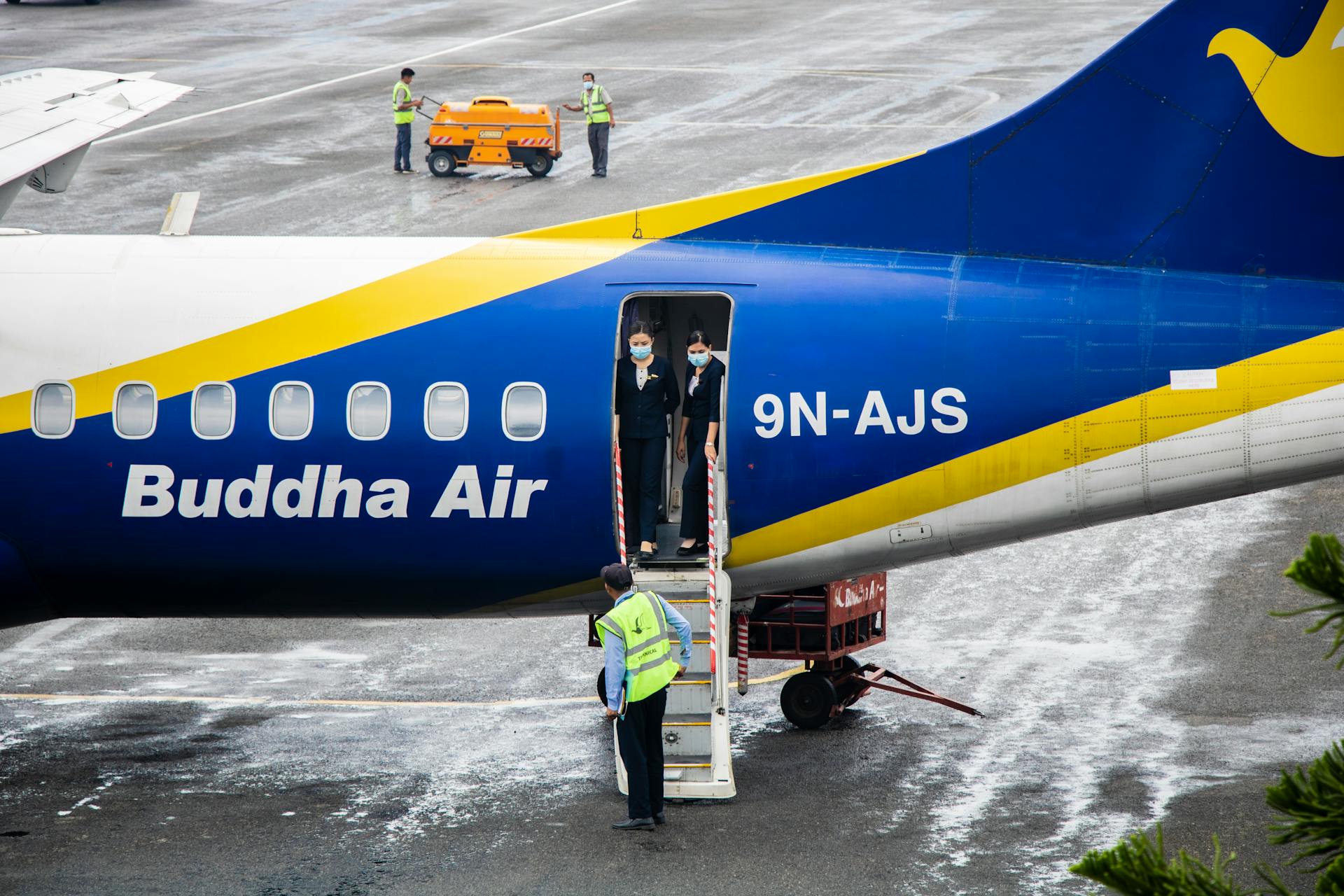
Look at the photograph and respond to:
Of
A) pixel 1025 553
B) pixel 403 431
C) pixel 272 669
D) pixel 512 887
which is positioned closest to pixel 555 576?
pixel 403 431

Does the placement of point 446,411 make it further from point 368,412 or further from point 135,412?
point 135,412

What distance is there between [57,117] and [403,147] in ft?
76.1

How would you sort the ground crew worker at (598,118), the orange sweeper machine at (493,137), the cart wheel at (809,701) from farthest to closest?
the orange sweeper machine at (493,137), the ground crew worker at (598,118), the cart wheel at (809,701)

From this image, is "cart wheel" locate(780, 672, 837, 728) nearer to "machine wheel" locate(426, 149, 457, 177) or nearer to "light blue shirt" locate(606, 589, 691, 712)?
"light blue shirt" locate(606, 589, 691, 712)

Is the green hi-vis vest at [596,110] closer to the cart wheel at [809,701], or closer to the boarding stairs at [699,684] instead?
the cart wheel at [809,701]

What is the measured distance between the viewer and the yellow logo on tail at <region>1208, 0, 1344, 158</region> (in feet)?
43.2

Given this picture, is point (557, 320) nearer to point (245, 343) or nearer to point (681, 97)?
point (245, 343)

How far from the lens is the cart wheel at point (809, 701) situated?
52.7 ft

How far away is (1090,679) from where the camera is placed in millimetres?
17359

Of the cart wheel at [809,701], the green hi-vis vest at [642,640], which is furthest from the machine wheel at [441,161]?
the green hi-vis vest at [642,640]

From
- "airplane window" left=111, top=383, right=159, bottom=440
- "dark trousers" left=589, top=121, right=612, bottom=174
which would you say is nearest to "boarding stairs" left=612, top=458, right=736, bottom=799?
"airplane window" left=111, top=383, right=159, bottom=440

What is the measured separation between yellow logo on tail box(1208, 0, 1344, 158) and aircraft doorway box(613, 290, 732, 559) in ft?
16.0

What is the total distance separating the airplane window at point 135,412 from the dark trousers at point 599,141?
87.2ft

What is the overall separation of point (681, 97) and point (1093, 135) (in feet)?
120
